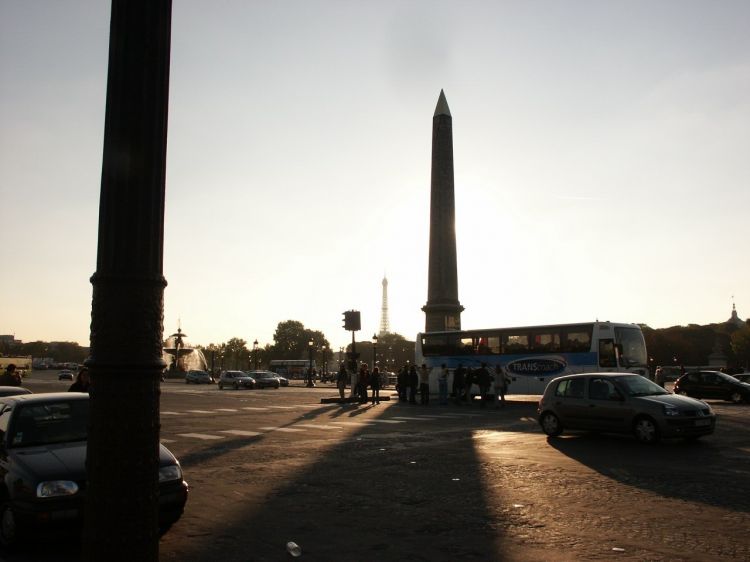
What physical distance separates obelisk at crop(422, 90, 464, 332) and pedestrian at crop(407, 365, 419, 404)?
26.4ft

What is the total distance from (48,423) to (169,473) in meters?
1.85

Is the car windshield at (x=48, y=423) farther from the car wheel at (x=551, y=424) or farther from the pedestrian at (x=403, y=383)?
the pedestrian at (x=403, y=383)

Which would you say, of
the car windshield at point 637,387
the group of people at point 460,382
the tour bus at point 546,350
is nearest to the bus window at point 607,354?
the tour bus at point 546,350

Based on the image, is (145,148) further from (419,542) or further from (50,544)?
(50,544)

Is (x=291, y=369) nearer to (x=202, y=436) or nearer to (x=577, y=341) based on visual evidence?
(x=577, y=341)

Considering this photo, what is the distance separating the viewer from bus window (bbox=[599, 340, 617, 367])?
91.7ft

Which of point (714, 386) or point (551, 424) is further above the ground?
point (714, 386)

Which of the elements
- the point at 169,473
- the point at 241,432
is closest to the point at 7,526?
the point at 169,473

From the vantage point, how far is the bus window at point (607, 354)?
28.0 m

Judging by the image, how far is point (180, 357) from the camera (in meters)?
101

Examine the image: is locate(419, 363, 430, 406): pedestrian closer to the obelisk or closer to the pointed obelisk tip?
the obelisk

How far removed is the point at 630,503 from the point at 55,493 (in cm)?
638

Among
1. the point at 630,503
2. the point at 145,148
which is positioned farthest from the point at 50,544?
the point at 630,503

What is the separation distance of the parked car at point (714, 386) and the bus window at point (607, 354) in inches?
252
